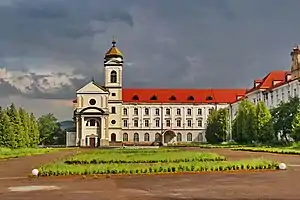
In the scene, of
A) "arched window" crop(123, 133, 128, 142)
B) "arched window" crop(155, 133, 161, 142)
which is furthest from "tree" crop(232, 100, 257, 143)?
"arched window" crop(123, 133, 128, 142)

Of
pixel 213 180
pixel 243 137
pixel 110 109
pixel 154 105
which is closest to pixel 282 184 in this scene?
pixel 213 180

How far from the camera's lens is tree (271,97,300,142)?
230ft

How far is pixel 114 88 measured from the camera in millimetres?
120000

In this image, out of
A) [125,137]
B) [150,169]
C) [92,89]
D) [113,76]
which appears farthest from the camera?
[125,137]

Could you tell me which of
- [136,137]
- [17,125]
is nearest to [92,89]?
[136,137]

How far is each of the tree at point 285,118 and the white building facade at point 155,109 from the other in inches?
2054

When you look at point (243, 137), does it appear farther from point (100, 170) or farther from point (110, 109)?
point (100, 170)

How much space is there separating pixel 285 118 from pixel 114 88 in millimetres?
55077

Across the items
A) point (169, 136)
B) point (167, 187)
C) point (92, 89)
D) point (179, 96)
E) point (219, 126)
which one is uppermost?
point (179, 96)

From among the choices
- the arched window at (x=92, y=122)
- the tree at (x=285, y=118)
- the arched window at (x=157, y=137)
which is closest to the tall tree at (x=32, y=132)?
the arched window at (x=92, y=122)

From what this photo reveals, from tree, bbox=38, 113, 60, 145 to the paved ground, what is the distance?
111 m

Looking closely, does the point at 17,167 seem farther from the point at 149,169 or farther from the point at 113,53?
the point at 113,53

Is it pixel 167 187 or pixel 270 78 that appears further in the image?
pixel 270 78

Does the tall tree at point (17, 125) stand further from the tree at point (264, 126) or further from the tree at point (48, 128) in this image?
the tree at point (48, 128)
